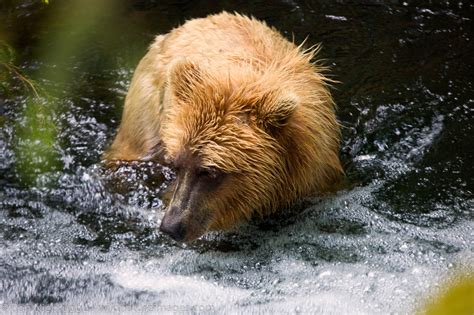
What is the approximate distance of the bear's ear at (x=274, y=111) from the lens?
5273 millimetres

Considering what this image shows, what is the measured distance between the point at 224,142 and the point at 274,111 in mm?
472

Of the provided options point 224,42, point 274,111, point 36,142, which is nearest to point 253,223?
point 274,111

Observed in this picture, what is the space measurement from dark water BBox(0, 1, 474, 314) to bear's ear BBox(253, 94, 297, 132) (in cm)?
105

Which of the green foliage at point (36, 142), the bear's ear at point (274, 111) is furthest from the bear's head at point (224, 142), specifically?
the green foliage at point (36, 142)

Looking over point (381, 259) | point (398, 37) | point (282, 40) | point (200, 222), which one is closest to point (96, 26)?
point (282, 40)

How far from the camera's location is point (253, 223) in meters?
6.15

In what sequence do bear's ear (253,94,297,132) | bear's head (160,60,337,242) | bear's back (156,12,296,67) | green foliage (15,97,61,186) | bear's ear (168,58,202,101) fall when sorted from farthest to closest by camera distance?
green foliage (15,97,61,186) → bear's back (156,12,296,67) → bear's ear (168,58,202,101) → bear's head (160,60,337,242) → bear's ear (253,94,297,132)

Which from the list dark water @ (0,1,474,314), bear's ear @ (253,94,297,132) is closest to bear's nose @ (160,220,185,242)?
dark water @ (0,1,474,314)

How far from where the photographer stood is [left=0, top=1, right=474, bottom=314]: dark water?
532cm

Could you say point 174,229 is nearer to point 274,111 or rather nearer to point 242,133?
point 242,133

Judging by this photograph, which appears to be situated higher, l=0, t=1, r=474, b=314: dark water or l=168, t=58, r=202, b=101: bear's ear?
l=168, t=58, r=202, b=101: bear's ear

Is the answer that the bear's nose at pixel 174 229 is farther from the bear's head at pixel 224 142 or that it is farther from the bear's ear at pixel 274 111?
the bear's ear at pixel 274 111

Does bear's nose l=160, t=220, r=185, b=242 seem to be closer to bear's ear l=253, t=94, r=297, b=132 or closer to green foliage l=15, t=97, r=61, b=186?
bear's ear l=253, t=94, r=297, b=132

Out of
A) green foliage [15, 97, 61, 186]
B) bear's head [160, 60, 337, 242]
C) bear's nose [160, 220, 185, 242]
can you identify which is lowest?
green foliage [15, 97, 61, 186]
